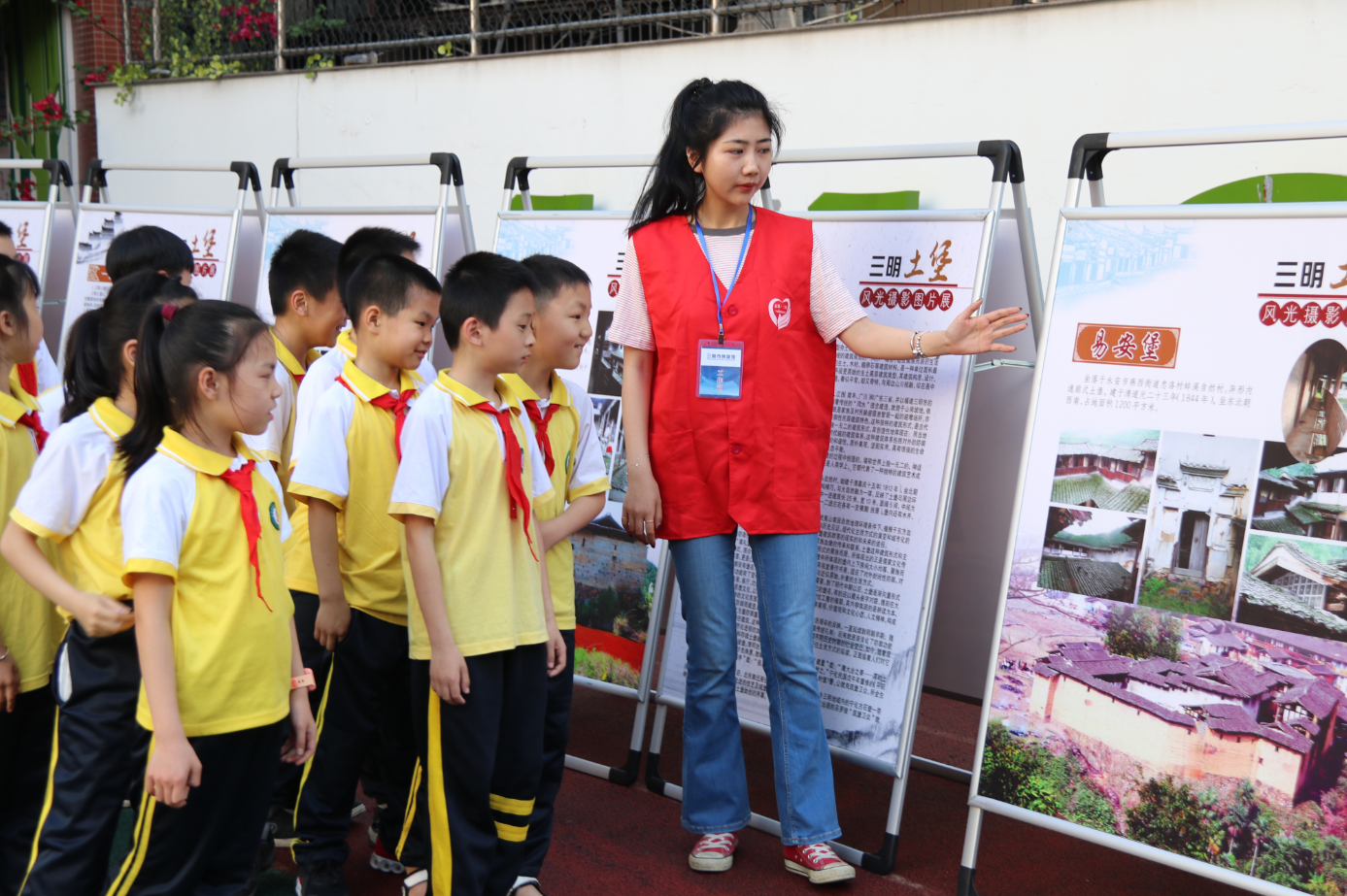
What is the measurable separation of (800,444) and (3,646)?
1710mm

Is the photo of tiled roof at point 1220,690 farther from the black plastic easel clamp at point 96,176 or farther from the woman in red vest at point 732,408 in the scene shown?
the black plastic easel clamp at point 96,176

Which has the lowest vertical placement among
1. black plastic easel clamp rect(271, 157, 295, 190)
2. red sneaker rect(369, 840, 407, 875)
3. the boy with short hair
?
red sneaker rect(369, 840, 407, 875)

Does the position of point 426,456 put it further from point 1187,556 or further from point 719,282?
point 1187,556

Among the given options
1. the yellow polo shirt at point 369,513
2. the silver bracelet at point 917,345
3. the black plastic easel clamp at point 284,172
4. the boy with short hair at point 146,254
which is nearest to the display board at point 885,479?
the silver bracelet at point 917,345

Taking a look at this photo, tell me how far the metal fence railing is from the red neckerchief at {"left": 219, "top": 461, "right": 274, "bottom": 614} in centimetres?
350

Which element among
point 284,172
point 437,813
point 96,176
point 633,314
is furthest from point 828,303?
point 96,176

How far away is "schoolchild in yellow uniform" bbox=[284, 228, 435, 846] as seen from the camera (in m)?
2.47

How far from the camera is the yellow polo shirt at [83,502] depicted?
191 cm

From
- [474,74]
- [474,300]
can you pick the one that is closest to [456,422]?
[474,300]

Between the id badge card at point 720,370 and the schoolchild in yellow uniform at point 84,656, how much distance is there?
3.80 ft

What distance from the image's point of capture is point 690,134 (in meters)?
2.52

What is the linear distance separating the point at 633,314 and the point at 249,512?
1.08m

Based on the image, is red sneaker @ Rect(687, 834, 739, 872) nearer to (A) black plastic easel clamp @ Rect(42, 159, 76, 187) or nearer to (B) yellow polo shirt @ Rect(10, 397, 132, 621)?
(B) yellow polo shirt @ Rect(10, 397, 132, 621)

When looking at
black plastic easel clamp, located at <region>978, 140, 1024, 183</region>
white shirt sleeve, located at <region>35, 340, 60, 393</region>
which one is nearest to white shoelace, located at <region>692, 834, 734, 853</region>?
black plastic easel clamp, located at <region>978, 140, 1024, 183</region>
